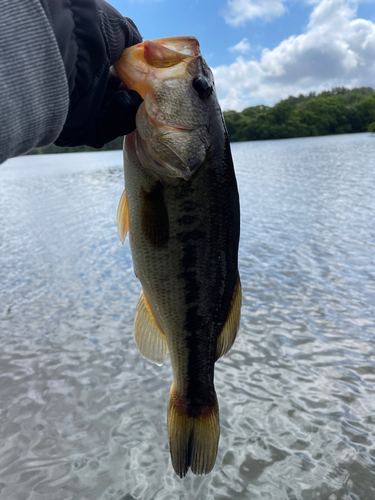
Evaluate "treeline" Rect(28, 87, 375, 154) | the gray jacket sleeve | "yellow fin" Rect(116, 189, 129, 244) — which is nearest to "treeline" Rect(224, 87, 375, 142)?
"treeline" Rect(28, 87, 375, 154)

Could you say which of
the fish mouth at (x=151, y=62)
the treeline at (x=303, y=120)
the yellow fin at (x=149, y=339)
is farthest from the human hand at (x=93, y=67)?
the treeline at (x=303, y=120)

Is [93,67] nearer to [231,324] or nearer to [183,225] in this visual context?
[183,225]

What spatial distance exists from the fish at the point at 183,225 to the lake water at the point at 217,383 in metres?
0.78

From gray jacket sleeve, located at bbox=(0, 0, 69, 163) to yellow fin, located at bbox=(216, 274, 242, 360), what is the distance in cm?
131

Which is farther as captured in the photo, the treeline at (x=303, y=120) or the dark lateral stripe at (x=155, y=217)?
the treeline at (x=303, y=120)

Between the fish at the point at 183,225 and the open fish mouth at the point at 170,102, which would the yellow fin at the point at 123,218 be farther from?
the open fish mouth at the point at 170,102

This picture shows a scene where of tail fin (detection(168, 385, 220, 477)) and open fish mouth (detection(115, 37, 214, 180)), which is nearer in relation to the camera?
open fish mouth (detection(115, 37, 214, 180))

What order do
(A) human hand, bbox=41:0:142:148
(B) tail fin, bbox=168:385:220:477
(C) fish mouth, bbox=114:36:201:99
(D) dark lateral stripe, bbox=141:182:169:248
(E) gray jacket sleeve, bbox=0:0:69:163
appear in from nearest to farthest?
(E) gray jacket sleeve, bbox=0:0:69:163, (A) human hand, bbox=41:0:142:148, (C) fish mouth, bbox=114:36:201:99, (D) dark lateral stripe, bbox=141:182:169:248, (B) tail fin, bbox=168:385:220:477

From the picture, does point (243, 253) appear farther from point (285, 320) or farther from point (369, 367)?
point (369, 367)

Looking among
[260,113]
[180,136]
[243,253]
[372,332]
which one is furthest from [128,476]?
[260,113]

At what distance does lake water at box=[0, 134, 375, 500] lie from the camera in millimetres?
2539

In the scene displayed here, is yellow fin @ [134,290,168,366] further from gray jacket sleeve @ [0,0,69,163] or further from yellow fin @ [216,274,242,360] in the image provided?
gray jacket sleeve @ [0,0,69,163]

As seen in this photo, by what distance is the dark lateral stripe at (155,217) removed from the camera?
6.32 ft

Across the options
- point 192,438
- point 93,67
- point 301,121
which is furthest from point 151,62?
point 301,121
